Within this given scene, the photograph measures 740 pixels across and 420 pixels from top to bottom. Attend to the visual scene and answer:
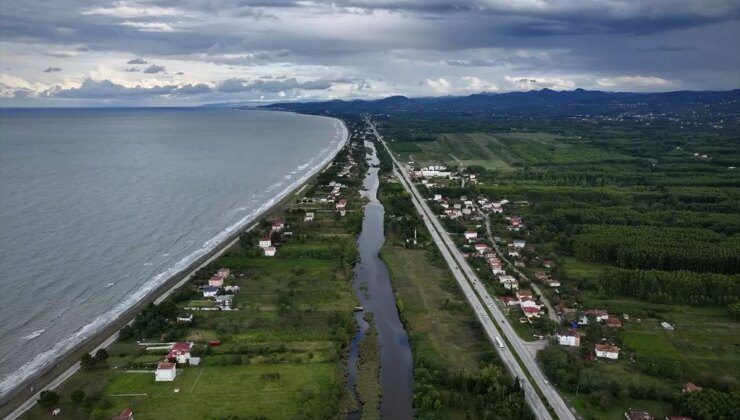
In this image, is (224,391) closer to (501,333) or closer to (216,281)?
(216,281)

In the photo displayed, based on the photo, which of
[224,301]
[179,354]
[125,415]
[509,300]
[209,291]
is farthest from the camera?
[209,291]

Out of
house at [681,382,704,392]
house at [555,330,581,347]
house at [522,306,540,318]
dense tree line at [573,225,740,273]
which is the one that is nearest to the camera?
house at [681,382,704,392]

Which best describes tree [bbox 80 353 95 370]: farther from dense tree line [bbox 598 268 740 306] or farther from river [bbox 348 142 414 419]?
dense tree line [bbox 598 268 740 306]

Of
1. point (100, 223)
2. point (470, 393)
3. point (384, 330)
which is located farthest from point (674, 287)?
point (100, 223)

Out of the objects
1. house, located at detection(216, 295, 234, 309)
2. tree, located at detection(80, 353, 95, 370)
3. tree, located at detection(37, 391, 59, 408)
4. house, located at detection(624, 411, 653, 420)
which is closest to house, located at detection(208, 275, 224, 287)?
house, located at detection(216, 295, 234, 309)

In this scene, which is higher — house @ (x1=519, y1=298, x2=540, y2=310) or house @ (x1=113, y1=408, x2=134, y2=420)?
house @ (x1=519, y1=298, x2=540, y2=310)

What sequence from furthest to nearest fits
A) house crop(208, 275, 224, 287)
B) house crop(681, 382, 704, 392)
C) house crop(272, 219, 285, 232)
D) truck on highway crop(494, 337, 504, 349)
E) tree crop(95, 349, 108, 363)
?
1. house crop(272, 219, 285, 232)
2. house crop(208, 275, 224, 287)
3. truck on highway crop(494, 337, 504, 349)
4. tree crop(95, 349, 108, 363)
5. house crop(681, 382, 704, 392)

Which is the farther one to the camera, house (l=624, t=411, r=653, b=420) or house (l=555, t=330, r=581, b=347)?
house (l=555, t=330, r=581, b=347)
